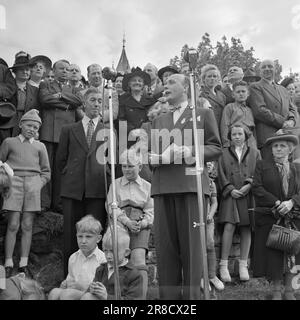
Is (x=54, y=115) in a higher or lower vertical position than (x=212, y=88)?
lower

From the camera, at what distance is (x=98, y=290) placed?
384 centimetres

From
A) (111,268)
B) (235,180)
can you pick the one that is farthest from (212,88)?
(111,268)

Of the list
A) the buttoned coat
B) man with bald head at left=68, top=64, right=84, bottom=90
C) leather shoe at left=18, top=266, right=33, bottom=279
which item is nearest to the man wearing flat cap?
man with bald head at left=68, top=64, right=84, bottom=90

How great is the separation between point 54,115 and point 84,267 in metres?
2.54

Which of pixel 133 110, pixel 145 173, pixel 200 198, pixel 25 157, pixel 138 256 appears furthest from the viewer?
pixel 133 110

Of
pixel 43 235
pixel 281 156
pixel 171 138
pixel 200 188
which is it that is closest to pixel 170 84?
pixel 171 138

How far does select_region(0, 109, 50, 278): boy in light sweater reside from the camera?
525 centimetres

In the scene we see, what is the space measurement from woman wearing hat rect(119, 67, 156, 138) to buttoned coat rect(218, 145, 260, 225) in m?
1.17

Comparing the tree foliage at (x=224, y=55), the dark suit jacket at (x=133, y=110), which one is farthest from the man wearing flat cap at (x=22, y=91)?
the tree foliage at (x=224, y=55)

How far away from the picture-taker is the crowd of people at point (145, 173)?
409 centimetres

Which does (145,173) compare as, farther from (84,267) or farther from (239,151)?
(84,267)

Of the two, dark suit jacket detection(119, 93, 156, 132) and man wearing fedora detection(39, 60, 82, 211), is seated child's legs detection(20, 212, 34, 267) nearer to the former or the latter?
man wearing fedora detection(39, 60, 82, 211)

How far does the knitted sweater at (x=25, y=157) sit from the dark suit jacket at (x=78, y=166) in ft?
0.69

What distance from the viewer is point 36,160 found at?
18.3ft
